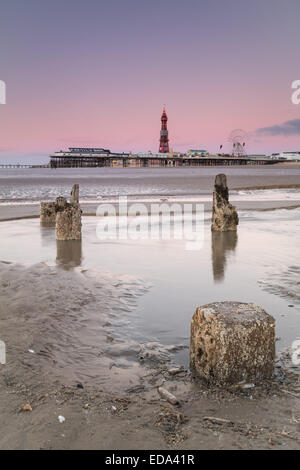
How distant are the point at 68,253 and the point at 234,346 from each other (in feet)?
20.2

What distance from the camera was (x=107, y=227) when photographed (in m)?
13.2

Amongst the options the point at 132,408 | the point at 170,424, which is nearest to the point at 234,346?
the point at 170,424

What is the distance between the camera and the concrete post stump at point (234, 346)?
11.0 feet

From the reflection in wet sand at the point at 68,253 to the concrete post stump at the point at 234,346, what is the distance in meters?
4.57

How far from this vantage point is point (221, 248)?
9359mm

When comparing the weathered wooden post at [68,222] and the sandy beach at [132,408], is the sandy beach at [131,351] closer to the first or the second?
the sandy beach at [132,408]

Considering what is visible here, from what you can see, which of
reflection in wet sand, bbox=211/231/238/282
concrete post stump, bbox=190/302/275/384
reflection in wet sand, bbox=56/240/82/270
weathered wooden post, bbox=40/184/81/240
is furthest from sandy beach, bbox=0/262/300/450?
weathered wooden post, bbox=40/184/81/240

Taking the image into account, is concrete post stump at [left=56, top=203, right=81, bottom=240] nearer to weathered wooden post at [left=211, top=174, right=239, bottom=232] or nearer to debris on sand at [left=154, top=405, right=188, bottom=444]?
weathered wooden post at [left=211, top=174, right=239, bottom=232]

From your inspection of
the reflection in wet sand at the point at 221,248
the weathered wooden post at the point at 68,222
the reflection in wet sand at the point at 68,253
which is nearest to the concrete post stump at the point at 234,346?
the reflection in wet sand at the point at 221,248

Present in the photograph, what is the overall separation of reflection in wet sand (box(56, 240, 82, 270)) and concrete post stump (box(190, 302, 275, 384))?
15.0 feet

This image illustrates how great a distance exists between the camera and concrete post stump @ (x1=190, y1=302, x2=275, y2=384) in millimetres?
3350

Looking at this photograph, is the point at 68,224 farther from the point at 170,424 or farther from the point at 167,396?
the point at 170,424

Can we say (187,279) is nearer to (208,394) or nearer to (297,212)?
(208,394)
